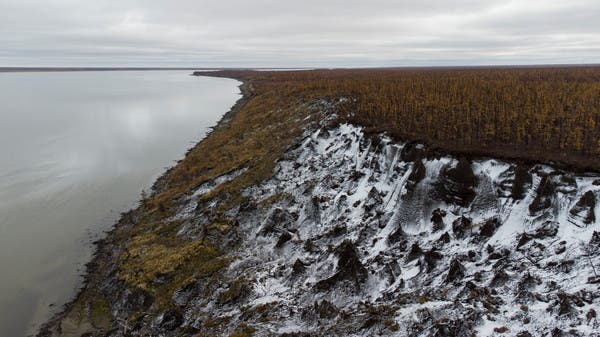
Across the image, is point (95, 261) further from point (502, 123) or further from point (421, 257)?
point (502, 123)

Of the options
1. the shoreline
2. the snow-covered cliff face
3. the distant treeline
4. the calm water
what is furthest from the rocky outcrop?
the calm water

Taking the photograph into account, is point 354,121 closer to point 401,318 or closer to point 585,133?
point 585,133

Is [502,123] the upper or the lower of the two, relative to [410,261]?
upper

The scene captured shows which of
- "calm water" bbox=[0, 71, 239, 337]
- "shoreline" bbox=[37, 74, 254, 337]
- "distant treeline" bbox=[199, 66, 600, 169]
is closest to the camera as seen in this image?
"shoreline" bbox=[37, 74, 254, 337]

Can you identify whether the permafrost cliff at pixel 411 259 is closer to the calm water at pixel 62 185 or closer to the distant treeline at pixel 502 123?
the distant treeline at pixel 502 123

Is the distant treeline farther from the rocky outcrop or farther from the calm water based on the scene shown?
the calm water

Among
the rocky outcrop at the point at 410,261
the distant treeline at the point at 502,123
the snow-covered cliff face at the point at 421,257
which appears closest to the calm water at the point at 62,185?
the rocky outcrop at the point at 410,261

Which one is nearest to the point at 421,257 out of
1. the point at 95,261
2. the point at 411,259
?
the point at 411,259

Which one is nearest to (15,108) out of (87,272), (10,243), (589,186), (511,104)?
(10,243)
